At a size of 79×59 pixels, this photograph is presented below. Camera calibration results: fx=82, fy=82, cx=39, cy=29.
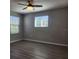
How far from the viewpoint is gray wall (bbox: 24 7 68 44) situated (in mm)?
5090

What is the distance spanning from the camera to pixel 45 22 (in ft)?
20.1

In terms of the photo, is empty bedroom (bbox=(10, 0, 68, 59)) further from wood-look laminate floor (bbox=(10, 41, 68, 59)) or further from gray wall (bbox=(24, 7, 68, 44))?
wood-look laminate floor (bbox=(10, 41, 68, 59))

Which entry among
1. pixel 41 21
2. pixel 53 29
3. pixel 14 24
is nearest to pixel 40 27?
pixel 41 21

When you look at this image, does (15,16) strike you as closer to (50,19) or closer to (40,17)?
(40,17)

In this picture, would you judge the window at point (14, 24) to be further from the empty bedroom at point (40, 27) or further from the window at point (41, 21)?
the window at point (41, 21)

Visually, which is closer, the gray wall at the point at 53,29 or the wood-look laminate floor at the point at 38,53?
the wood-look laminate floor at the point at 38,53

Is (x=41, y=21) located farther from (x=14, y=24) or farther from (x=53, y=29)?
(x=14, y=24)

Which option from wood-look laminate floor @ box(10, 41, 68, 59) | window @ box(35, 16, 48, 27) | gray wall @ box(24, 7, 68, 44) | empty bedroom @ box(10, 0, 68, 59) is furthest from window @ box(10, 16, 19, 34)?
wood-look laminate floor @ box(10, 41, 68, 59)

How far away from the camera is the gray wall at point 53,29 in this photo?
5090mm

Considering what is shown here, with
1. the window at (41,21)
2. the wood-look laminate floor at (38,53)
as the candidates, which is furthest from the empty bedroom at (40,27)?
the wood-look laminate floor at (38,53)

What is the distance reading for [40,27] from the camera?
21.0 ft

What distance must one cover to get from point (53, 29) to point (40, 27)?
119 centimetres
